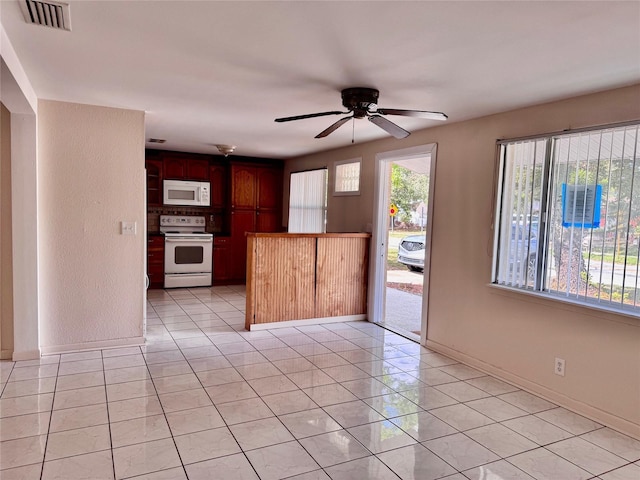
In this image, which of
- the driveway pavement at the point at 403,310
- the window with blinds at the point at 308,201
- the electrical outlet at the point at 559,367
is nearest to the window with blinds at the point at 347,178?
the window with blinds at the point at 308,201

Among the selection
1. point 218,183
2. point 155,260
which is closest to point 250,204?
point 218,183

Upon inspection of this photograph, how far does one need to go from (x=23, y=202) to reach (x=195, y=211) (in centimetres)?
408

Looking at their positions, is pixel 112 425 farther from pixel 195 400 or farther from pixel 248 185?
pixel 248 185

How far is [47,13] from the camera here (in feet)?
6.48

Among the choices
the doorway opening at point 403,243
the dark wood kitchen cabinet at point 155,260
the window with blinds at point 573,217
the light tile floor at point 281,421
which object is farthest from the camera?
the dark wood kitchen cabinet at point 155,260

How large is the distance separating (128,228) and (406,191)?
7.64 m

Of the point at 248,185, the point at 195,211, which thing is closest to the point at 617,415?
the point at 248,185

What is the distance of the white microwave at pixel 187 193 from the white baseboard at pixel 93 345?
338cm

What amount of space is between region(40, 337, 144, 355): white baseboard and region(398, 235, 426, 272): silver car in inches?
253

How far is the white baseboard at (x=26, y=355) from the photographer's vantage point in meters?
3.57

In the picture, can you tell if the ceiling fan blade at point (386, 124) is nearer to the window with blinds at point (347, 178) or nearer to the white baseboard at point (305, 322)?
the window with blinds at point (347, 178)

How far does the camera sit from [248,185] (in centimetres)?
745

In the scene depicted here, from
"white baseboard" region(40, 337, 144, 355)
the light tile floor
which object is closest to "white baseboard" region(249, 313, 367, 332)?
the light tile floor

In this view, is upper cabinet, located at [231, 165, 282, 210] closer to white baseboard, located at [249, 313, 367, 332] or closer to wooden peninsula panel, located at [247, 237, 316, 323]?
wooden peninsula panel, located at [247, 237, 316, 323]
